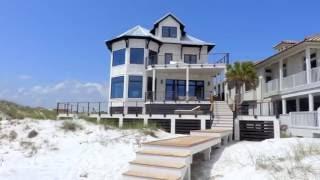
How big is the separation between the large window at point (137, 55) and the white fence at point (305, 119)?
46.4 ft

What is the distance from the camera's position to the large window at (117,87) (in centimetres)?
2792

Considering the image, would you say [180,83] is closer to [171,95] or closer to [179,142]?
[171,95]

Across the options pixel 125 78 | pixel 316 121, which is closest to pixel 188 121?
pixel 316 121

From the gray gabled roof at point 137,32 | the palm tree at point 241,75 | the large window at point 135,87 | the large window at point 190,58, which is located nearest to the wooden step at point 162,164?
the palm tree at point 241,75

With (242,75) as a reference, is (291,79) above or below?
below

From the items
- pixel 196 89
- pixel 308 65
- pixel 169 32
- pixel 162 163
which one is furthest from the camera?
pixel 169 32

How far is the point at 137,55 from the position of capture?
28.1 m

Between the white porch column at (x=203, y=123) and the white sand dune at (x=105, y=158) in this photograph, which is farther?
the white porch column at (x=203, y=123)

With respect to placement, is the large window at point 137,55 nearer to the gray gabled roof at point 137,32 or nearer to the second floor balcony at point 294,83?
the gray gabled roof at point 137,32


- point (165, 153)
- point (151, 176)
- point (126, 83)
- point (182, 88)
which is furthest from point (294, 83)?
point (151, 176)

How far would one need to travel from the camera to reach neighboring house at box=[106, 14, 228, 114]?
2692cm

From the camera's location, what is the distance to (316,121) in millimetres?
16391

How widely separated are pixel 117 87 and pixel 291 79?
15.0 metres

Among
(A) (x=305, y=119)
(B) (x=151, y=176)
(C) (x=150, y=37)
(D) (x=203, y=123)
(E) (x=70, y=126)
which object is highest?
(C) (x=150, y=37)
